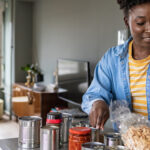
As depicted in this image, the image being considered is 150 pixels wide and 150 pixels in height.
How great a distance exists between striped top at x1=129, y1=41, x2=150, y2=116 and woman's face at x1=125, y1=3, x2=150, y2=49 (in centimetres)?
13

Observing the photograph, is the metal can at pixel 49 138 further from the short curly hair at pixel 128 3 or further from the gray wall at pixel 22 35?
the gray wall at pixel 22 35

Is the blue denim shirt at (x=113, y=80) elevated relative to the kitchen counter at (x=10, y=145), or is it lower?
elevated

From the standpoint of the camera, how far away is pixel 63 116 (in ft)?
3.97

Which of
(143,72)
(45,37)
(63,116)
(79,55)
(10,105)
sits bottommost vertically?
(10,105)

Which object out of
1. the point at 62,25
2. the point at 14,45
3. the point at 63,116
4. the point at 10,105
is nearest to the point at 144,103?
the point at 63,116

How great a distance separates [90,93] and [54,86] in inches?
127

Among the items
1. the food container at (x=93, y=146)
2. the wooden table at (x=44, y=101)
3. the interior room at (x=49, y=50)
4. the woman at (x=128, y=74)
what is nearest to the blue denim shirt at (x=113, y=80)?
Result: the woman at (x=128, y=74)

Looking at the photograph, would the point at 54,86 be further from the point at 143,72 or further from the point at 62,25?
the point at 143,72

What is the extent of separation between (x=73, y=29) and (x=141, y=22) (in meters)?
3.30

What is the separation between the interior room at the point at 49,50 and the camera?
3.77m

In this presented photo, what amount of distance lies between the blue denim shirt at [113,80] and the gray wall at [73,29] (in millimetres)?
2010

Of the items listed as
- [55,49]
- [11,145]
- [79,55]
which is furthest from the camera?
[55,49]

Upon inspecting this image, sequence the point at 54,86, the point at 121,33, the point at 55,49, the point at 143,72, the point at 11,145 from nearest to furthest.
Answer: the point at 11,145 < the point at 143,72 < the point at 121,33 < the point at 54,86 < the point at 55,49

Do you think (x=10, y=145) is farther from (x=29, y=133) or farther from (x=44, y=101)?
(x=44, y=101)
